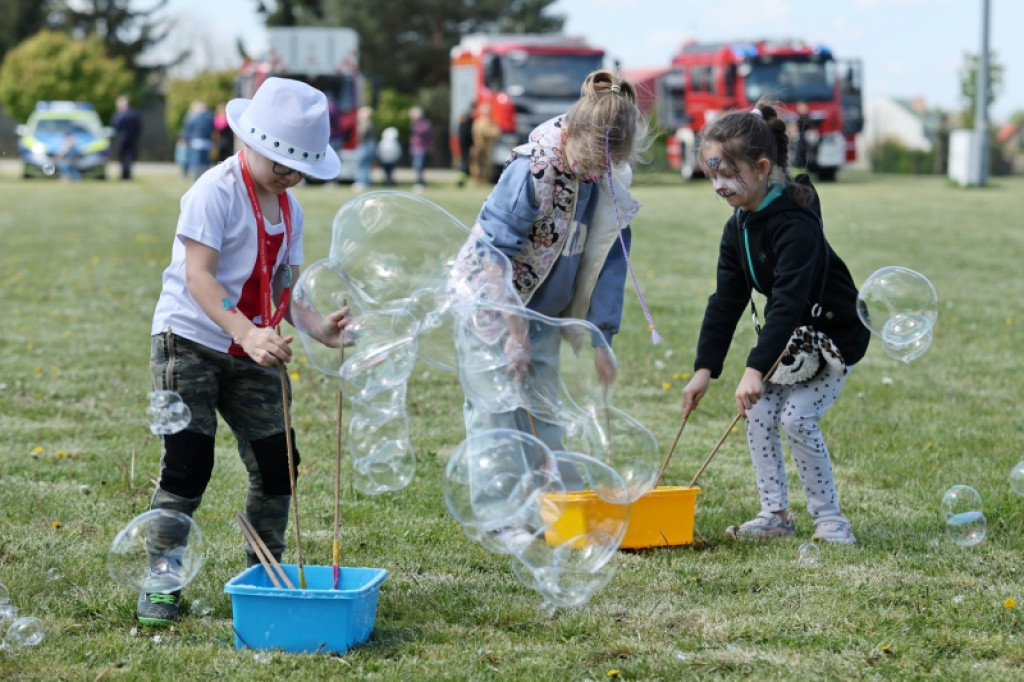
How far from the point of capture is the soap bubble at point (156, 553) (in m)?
3.31

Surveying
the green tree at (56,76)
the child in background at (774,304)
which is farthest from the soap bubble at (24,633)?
the green tree at (56,76)

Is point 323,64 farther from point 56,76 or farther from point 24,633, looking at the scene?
point 24,633

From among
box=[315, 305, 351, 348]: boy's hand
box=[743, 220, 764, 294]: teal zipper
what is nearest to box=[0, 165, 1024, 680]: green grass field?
box=[315, 305, 351, 348]: boy's hand

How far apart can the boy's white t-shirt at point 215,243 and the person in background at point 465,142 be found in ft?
71.9

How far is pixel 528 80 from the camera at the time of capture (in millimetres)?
24656

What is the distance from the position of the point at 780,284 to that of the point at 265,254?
5.24 ft

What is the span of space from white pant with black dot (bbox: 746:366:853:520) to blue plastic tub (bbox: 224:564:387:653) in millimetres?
1652

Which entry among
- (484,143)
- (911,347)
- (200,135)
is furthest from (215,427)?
(200,135)

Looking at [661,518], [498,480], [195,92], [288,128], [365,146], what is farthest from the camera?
[195,92]

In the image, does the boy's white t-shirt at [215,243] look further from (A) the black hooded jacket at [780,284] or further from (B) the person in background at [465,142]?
(B) the person in background at [465,142]

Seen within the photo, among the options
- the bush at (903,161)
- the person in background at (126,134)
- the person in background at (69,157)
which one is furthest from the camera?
the bush at (903,161)

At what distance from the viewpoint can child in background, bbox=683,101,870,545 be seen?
12.9 ft

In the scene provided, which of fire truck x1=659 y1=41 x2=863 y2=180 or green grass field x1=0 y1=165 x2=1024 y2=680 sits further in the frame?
fire truck x1=659 y1=41 x2=863 y2=180

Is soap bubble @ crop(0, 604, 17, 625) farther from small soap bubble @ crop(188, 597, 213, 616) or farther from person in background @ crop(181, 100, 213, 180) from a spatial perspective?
person in background @ crop(181, 100, 213, 180)
